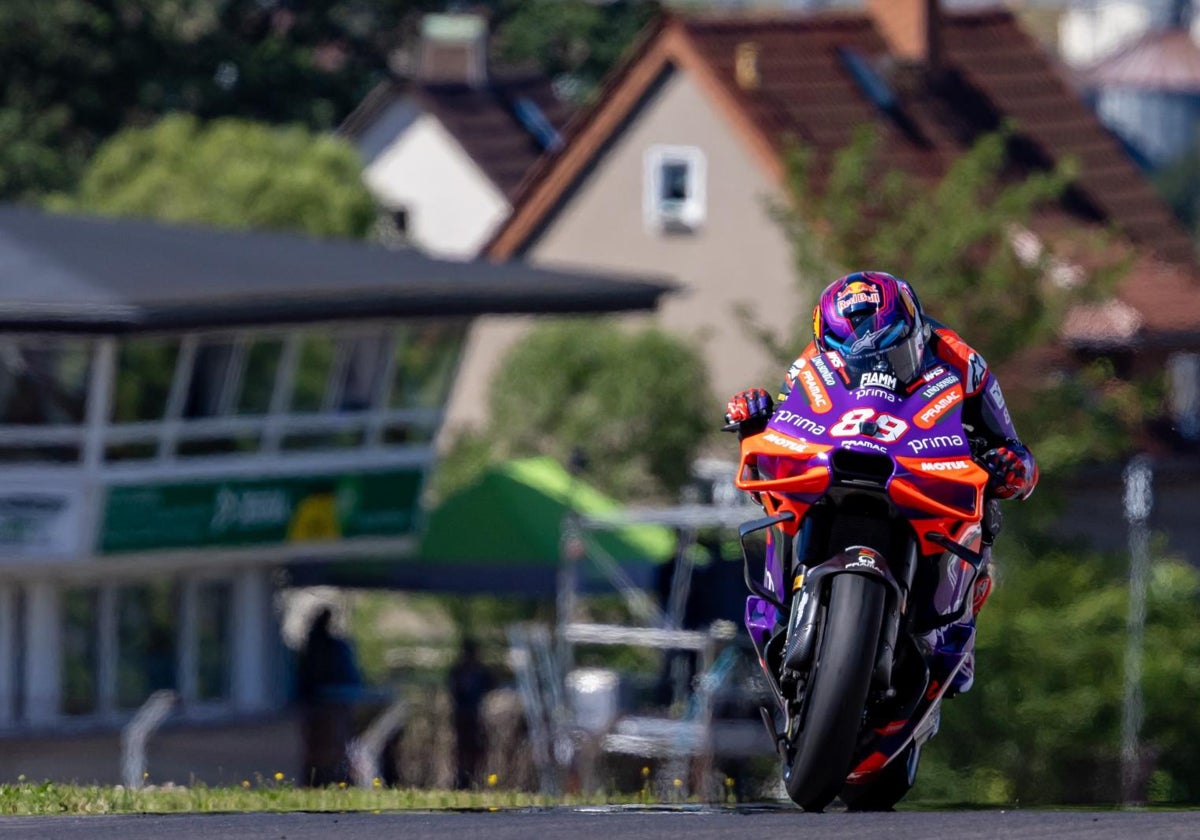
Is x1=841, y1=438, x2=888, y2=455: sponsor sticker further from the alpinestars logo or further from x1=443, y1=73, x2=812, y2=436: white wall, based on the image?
x1=443, y1=73, x2=812, y2=436: white wall

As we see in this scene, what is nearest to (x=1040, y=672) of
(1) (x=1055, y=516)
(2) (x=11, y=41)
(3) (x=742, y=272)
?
(1) (x=1055, y=516)

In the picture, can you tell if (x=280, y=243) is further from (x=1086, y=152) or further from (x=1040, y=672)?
(x=1086, y=152)

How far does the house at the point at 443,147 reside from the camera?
6456 centimetres

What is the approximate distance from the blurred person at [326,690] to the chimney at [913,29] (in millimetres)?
22596

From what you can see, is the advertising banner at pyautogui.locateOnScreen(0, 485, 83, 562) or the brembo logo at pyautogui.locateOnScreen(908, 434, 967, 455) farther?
the advertising banner at pyautogui.locateOnScreen(0, 485, 83, 562)

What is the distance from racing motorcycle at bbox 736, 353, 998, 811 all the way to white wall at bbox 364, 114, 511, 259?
178 feet

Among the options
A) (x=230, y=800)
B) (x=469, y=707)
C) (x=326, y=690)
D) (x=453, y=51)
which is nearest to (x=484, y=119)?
(x=453, y=51)

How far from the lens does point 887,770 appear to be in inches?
407

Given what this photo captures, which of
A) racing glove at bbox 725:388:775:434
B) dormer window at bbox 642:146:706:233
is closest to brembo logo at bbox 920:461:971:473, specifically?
racing glove at bbox 725:388:775:434

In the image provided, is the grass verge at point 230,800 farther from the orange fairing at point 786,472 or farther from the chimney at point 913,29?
the chimney at point 913,29

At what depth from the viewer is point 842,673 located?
31.0ft

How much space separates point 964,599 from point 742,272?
39038 millimetres

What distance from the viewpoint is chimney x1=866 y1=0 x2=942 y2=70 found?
168ft

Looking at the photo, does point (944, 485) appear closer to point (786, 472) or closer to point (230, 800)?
point (786, 472)
